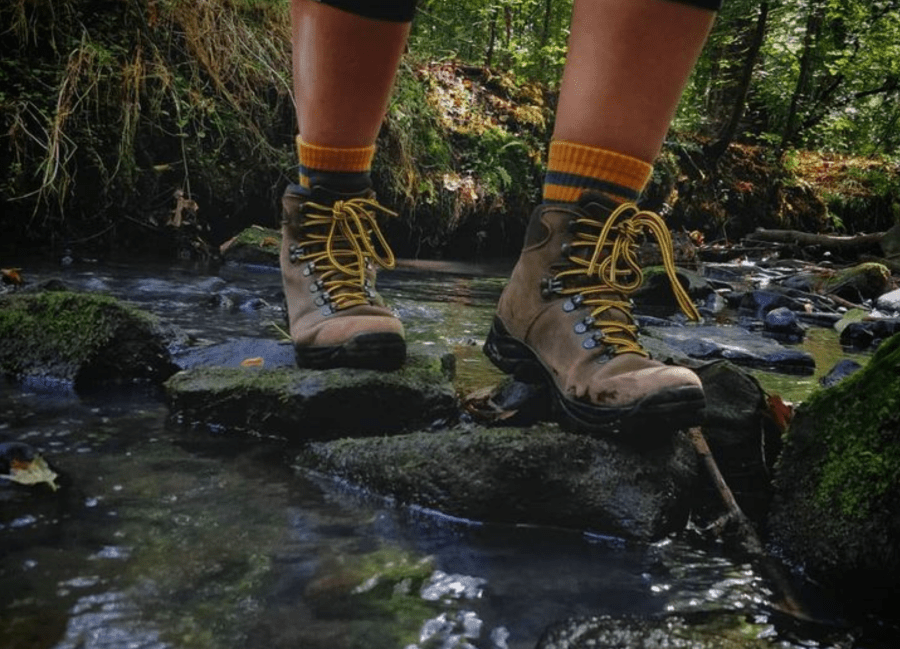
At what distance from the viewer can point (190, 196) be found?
597 centimetres

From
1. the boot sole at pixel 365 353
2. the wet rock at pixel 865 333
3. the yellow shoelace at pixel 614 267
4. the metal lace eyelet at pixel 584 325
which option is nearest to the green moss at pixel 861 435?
the yellow shoelace at pixel 614 267

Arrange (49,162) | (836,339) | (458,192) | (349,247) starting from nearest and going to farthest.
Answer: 1. (349,247)
2. (49,162)
3. (836,339)
4. (458,192)

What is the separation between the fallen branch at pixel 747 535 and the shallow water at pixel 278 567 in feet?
0.10

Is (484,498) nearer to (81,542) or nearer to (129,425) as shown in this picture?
(81,542)

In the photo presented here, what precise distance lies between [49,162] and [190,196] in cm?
126

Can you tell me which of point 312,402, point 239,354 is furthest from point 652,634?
point 239,354

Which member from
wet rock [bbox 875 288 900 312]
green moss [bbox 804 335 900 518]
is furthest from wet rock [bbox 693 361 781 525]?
wet rock [bbox 875 288 900 312]

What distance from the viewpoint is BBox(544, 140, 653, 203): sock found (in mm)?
1983

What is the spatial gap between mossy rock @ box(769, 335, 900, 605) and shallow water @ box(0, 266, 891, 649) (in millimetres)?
98

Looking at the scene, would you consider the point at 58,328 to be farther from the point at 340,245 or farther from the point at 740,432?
the point at 740,432

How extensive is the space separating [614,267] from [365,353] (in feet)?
2.53

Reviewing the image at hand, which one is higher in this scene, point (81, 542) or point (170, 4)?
point (170, 4)

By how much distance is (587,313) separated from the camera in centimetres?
204

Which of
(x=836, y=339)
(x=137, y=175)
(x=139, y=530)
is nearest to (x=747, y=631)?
(x=139, y=530)
